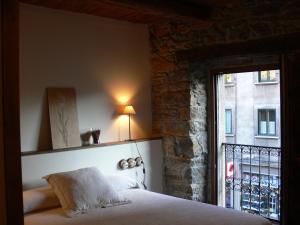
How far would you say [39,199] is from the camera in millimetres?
3219

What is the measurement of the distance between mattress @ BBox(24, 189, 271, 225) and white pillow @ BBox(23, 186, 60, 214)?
5cm

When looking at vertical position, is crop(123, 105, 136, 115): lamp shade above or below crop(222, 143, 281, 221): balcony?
above

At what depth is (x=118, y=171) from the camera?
421 cm

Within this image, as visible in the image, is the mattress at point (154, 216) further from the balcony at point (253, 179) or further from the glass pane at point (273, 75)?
the glass pane at point (273, 75)

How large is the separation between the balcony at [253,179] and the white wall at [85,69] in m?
1.24

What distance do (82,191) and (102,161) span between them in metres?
0.81

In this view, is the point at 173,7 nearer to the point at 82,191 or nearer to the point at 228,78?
the point at 228,78

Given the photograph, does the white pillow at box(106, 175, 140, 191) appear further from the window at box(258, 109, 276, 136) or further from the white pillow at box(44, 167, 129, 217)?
the window at box(258, 109, 276, 136)

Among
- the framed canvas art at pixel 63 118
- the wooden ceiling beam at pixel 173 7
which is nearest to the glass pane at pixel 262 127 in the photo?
the wooden ceiling beam at pixel 173 7

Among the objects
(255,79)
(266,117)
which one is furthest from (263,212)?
(255,79)

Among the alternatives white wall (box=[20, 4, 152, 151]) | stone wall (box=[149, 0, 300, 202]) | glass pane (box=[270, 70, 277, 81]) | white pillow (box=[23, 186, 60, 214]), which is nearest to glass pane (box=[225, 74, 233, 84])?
stone wall (box=[149, 0, 300, 202])

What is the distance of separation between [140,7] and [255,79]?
62.8 inches

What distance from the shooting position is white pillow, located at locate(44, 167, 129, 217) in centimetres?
318

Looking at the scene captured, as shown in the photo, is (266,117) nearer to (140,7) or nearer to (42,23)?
(140,7)
